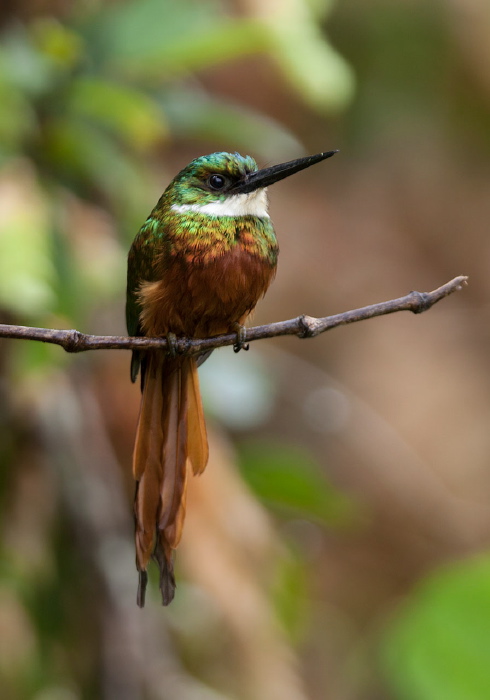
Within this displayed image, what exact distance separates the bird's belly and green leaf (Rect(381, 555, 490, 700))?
0.99m

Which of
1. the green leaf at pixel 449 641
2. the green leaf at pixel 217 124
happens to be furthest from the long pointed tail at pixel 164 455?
the green leaf at pixel 217 124

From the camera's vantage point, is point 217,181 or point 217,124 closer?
point 217,181

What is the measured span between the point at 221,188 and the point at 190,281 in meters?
0.17

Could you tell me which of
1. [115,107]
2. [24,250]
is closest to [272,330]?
[24,250]

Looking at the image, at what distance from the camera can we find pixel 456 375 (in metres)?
5.52

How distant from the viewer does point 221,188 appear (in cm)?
145

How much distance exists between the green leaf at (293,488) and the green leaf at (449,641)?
0.48 meters

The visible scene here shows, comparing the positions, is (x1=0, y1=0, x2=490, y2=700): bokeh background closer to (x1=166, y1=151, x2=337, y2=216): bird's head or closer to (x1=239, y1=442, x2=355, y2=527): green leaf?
(x1=239, y1=442, x2=355, y2=527): green leaf

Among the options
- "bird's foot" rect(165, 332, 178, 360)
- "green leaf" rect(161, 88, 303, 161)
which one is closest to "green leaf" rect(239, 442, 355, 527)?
"green leaf" rect(161, 88, 303, 161)

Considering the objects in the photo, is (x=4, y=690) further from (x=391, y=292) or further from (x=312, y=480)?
(x=391, y=292)

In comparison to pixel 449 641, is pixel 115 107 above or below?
above

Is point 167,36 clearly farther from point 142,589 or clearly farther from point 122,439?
point 142,589

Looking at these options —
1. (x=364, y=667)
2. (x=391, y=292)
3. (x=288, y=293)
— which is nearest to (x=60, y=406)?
(x=364, y=667)

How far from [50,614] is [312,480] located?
0.79 metres
